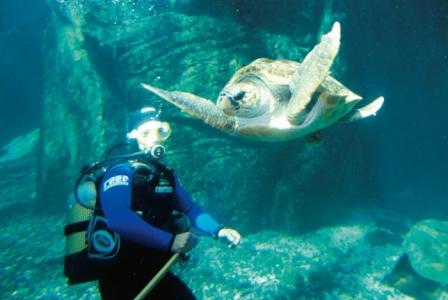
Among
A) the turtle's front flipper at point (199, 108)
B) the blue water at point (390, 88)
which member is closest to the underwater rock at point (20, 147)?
the blue water at point (390, 88)

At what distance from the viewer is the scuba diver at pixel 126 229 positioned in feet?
8.03

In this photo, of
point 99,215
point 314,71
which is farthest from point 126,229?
point 314,71

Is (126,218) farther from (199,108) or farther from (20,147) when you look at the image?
(20,147)

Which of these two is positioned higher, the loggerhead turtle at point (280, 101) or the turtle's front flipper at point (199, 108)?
the loggerhead turtle at point (280, 101)

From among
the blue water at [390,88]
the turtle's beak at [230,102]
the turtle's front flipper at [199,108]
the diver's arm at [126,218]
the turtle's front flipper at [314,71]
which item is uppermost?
the blue water at [390,88]

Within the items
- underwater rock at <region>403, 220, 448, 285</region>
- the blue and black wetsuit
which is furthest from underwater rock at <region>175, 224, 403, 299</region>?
the blue and black wetsuit

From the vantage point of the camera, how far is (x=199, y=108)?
3340 millimetres

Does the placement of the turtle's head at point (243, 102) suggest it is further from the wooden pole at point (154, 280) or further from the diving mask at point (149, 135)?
the wooden pole at point (154, 280)

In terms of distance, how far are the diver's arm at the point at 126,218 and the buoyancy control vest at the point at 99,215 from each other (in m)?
0.11

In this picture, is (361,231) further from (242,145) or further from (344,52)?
(344,52)

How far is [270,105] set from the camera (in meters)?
3.74

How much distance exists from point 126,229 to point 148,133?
→ 1.02 m

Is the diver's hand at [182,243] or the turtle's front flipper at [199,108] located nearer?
the diver's hand at [182,243]

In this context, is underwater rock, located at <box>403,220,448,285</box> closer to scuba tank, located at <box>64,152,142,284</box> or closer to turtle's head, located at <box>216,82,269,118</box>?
turtle's head, located at <box>216,82,269,118</box>
